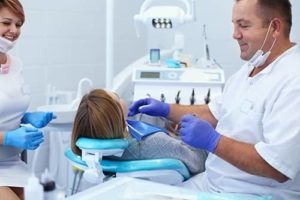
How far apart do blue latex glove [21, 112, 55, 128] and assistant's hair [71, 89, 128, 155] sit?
33 centimetres

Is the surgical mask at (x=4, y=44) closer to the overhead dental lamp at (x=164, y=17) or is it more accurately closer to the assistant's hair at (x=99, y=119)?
the assistant's hair at (x=99, y=119)

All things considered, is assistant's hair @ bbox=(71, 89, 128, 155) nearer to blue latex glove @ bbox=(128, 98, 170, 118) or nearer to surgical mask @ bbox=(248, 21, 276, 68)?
blue latex glove @ bbox=(128, 98, 170, 118)

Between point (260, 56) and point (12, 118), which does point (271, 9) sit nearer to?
point (260, 56)

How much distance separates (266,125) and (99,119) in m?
0.58

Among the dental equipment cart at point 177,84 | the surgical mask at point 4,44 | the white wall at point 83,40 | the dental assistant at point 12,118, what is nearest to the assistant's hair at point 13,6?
the dental assistant at point 12,118

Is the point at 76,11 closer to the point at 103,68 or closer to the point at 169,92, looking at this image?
the point at 103,68

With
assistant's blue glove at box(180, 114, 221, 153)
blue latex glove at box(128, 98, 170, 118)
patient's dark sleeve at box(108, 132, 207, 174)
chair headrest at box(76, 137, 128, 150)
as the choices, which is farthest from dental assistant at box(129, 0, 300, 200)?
blue latex glove at box(128, 98, 170, 118)

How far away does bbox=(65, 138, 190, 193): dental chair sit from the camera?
4.44 ft

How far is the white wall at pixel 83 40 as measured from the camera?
2588 mm

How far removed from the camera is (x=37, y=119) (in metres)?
1.76

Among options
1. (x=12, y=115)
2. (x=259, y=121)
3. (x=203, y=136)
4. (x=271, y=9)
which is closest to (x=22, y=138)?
(x=12, y=115)

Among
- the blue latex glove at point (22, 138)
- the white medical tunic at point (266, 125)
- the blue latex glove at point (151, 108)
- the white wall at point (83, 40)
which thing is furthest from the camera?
the white wall at point (83, 40)

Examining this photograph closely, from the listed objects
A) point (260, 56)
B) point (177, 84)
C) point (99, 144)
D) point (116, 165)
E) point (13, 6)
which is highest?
point (13, 6)

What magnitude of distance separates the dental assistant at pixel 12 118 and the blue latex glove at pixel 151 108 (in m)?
0.40
